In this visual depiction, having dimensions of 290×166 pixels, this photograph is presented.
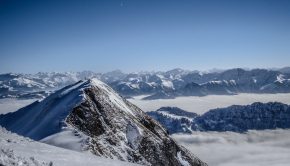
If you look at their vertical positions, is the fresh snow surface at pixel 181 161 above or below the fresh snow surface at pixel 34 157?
below

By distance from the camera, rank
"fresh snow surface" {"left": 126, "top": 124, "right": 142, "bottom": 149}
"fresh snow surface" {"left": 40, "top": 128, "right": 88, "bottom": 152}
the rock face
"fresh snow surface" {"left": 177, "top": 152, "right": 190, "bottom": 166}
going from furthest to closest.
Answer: "fresh snow surface" {"left": 177, "top": 152, "right": 190, "bottom": 166} → "fresh snow surface" {"left": 126, "top": 124, "right": 142, "bottom": 149} → the rock face → "fresh snow surface" {"left": 40, "top": 128, "right": 88, "bottom": 152}

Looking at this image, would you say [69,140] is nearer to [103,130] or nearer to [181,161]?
[103,130]

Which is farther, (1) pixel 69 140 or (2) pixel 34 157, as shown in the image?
(1) pixel 69 140

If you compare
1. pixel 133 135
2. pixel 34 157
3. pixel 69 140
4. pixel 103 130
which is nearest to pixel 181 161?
pixel 133 135

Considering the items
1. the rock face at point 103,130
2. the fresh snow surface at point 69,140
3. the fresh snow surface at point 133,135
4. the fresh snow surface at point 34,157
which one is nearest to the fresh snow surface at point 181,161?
the rock face at point 103,130

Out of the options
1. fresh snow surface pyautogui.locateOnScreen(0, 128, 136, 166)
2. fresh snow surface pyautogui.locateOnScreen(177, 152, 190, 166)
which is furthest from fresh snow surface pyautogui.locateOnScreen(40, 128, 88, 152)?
fresh snow surface pyautogui.locateOnScreen(177, 152, 190, 166)

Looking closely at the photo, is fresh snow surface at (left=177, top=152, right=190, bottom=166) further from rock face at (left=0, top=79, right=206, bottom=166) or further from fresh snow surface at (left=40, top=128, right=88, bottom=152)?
fresh snow surface at (left=40, top=128, right=88, bottom=152)

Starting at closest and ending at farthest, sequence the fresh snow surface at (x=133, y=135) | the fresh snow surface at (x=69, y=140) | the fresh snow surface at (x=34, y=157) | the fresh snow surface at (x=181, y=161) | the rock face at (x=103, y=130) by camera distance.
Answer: the fresh snow surface at (x=34, y=157) → the fresh snow surface at (x=69, y=140) → the rock face at (x=103, y=130) → the fresh snow surface at (x=133, y=135) → the fresh snow surface at (x=181, y=161)

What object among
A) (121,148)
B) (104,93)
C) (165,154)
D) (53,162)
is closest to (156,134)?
(165,154)

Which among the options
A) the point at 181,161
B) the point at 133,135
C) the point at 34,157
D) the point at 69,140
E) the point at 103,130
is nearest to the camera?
the point at 34,157

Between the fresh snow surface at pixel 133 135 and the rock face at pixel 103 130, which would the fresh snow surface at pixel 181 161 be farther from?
the fresh snow surface at pixel 133 135
